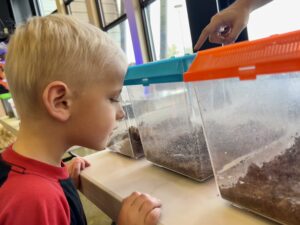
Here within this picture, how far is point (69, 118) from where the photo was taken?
1.65 ft

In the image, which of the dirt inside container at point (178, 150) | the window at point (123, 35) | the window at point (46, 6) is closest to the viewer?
the dirt inside container at point (178, 150)

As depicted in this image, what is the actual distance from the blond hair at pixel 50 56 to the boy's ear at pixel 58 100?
0.04 feet

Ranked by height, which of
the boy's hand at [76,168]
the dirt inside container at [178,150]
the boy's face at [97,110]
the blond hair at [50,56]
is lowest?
the boy's hand at [76,168]

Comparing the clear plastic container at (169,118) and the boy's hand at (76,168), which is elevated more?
the clear plastic container at (169,118)

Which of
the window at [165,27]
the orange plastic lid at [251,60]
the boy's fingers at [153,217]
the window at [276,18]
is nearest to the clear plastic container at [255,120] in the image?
the orange plastic lid at [251,60]

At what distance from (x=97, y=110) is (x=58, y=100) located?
71mm

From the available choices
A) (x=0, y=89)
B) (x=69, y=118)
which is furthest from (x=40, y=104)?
(x=0, y=89)

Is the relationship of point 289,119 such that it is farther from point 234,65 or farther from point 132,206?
point 132,206

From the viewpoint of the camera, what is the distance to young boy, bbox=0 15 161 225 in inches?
17.4

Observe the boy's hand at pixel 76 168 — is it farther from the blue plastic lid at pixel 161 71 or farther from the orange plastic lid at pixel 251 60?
the orange plastic lid at pixel 251 60

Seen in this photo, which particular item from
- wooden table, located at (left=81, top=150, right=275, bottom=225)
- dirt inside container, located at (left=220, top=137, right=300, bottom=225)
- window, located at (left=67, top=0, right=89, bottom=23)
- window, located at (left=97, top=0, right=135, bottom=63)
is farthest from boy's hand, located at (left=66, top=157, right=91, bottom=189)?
window, located at (left=67, top=0, right=89, bottom=23)

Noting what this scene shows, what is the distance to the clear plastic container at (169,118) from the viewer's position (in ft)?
1.68

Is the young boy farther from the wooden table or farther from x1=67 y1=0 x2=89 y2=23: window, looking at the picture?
x1=67 y1=0 x2=89 y2=23: window

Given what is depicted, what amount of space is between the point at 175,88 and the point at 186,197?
20 centimetres
